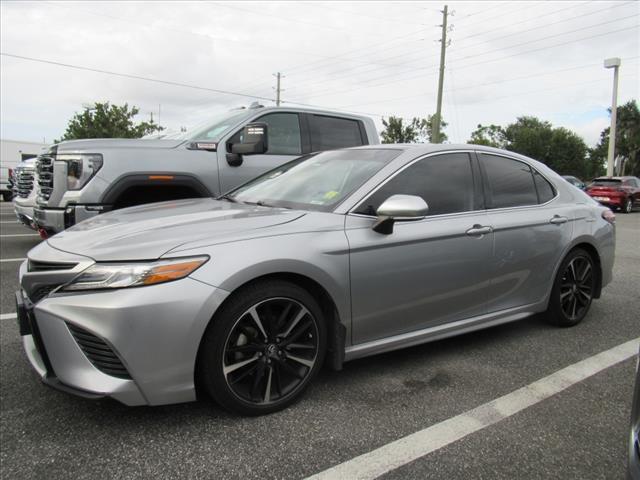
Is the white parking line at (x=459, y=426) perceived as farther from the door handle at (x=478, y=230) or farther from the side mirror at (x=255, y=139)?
the side mirror at (x=255, y=139)

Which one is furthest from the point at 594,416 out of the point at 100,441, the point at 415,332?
the point at 100,441

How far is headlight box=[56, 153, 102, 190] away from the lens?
15.0ft

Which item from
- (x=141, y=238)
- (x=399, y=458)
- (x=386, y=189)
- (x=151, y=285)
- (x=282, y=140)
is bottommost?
(x=399, y=458)

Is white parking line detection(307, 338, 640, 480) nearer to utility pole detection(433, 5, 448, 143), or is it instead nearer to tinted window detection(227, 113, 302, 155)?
tinted window detection(227, 113, 302, 155)

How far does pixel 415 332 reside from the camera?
305cm

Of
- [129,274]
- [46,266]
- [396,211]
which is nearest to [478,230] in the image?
[396,211]

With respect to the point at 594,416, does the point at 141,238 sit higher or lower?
higher

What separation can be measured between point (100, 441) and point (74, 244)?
967 mm

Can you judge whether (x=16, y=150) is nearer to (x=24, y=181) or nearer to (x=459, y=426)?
(x=24, y=181)

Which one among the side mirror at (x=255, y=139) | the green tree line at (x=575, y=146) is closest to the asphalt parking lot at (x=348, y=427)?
the side mirror at (x=255, y=139)

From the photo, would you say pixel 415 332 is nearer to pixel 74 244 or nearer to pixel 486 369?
pixel 486 369

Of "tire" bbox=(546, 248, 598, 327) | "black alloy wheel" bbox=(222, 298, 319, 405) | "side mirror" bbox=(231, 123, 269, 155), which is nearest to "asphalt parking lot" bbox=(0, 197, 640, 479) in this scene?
"black alloy wheel" bbox=(222, 298, 319, 405)

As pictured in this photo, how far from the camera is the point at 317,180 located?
3309mm

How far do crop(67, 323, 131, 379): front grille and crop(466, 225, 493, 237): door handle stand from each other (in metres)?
2.21
